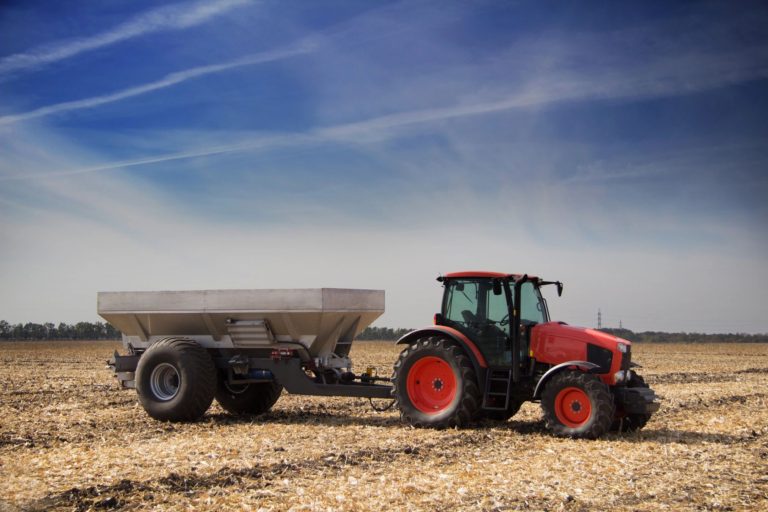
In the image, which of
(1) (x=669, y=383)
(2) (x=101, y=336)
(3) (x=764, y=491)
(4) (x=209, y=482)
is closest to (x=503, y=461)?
(3) (x=764, y=491)

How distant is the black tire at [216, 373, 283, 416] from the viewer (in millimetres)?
14258

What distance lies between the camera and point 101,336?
10425 centimetres

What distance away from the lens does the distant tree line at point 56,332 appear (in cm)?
9275

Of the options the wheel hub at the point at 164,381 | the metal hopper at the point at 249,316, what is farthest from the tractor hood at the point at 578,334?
the wheel hub at the point at 164,381

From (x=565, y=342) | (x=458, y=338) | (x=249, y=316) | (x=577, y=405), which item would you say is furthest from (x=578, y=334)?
(x=249, y=316)

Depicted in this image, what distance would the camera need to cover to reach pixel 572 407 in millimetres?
11109

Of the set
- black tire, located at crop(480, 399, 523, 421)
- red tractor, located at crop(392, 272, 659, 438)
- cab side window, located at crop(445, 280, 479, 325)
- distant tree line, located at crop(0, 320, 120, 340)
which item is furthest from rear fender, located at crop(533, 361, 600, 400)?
distant tree line, located at crop(0, 320, 120, 340)

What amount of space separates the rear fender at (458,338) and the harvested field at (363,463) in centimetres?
102

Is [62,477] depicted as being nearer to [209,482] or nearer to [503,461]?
[209,482]

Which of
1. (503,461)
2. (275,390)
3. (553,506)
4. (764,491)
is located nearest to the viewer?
(553,506)

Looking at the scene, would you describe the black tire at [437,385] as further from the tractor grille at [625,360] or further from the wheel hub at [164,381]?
the wheel hub at [164,381]

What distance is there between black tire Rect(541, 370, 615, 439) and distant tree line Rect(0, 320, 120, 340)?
8476 cm

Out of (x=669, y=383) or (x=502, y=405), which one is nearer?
(x=502, y=405)

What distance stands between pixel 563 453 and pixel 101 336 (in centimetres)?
10292
